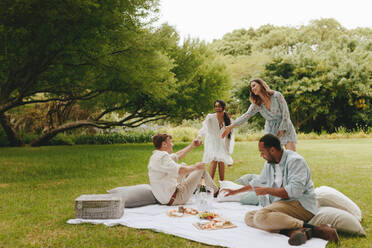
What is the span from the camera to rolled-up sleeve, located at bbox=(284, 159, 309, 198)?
141 inches

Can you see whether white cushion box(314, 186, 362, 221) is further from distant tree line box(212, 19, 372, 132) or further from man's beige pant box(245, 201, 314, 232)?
distant tree line box(212, 19, 372, 132)

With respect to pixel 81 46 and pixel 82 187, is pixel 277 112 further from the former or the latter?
pixel 81 46

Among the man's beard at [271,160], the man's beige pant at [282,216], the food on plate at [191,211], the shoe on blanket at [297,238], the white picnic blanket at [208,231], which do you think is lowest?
the white picnic blanket at [208,231]

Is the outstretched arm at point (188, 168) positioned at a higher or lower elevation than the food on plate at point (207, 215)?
higher

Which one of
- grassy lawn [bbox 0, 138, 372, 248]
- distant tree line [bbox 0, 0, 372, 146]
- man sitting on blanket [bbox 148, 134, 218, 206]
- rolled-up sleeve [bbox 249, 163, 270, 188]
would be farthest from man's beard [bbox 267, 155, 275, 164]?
distant tree line [bbox 0, 0, 372, 146]

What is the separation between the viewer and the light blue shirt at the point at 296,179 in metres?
3.60

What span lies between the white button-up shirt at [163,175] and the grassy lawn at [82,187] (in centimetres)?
110

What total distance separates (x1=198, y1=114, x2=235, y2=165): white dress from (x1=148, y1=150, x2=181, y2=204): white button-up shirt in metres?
1.69

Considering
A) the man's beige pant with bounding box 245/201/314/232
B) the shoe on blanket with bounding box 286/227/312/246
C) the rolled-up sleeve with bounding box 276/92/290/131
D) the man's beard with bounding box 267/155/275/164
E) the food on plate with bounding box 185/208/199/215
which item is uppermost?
the rolled-up sleeve with bounding box 276/92/290/131

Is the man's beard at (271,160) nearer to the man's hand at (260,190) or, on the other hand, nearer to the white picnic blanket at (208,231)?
the man's hand at (260,190)

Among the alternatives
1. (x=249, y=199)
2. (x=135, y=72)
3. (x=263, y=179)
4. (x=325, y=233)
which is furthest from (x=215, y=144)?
(x=135, y=72)

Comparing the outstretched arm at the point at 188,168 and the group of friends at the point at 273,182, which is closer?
the group of friends at the point at 273,182

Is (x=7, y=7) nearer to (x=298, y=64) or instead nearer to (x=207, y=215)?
(x=207, y=215)

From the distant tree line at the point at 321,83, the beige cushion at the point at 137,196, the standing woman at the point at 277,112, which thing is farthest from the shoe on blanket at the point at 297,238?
the distant tree line at the point at 321,83
